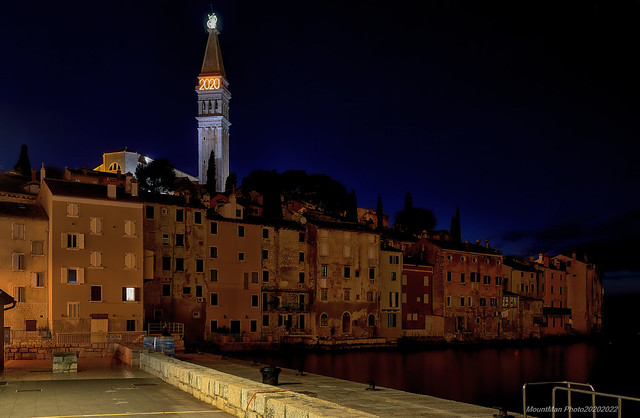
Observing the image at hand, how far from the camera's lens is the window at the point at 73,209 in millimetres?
47500

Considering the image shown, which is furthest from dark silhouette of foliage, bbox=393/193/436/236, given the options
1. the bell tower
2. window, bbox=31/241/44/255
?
window, bbox=31/241/44/255

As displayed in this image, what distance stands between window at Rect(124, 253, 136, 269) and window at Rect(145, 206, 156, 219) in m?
6.50

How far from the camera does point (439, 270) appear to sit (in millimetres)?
77875

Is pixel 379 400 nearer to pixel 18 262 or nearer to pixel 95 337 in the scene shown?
pixel 95 337

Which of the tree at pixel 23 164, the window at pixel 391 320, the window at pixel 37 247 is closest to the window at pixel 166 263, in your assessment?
the window at pixel 37 247

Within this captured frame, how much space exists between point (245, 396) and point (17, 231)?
134 feet

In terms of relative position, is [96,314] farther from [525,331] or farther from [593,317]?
[593,317]

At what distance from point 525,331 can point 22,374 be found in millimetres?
79670

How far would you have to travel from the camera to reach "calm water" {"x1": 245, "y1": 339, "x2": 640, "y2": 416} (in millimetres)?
45875

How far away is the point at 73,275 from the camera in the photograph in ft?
155

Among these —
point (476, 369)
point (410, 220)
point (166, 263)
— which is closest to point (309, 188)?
point (410, 220)

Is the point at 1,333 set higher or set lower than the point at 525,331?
higher

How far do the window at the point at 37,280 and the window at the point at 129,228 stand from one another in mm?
6809

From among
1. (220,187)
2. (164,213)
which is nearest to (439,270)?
(164,213)
